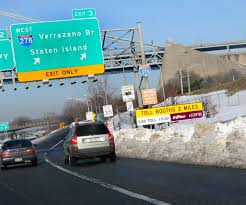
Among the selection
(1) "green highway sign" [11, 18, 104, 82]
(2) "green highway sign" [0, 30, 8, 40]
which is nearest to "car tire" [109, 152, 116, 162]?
(1) "green highway sign" [11, 18, 104, 82]

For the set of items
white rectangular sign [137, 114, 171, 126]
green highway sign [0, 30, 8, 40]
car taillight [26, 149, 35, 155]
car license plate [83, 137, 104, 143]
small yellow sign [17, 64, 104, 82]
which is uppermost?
green highway sign [0, 30, 8, 40]

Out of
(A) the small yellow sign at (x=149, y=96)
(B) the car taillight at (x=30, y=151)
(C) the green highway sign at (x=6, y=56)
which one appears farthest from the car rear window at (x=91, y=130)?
(C) the green highway sign at (x=6, y=56)

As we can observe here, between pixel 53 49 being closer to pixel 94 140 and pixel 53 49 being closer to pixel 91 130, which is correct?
pixel 91 130

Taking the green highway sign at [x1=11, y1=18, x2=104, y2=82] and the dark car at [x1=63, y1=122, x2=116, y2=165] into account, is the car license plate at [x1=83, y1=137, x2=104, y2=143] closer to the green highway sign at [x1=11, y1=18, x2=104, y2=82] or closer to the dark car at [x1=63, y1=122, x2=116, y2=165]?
the dark car at [x1=63, y1=122, x2=116, y2=165]

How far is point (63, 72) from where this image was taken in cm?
3222

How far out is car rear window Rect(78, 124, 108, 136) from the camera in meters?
22.1

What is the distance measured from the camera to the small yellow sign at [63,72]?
3195 centimetres

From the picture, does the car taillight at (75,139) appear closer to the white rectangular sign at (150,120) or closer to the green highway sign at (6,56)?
the white rectangular sign at (150,120)

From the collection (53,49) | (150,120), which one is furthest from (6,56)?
(150,120)

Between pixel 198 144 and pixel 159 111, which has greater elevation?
pixel 159 111

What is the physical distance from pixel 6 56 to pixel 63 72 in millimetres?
3774

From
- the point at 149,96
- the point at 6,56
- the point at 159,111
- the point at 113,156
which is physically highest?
the point at 6,56

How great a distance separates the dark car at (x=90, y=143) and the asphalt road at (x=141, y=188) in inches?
207

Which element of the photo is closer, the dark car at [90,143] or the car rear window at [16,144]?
the dark car at [90,143]
